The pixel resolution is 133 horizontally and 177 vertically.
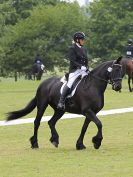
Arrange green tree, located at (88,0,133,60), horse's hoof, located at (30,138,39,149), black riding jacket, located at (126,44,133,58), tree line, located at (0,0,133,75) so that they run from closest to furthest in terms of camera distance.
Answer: horse's hoof, located at (30,138,39,149) → black riding jacket, located at (126,44,133,58) → green tree, located at (88,0,133,60) → tree line, located at (0,0,133,75)

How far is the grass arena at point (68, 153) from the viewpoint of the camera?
1219cm

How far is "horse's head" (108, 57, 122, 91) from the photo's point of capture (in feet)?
51.8

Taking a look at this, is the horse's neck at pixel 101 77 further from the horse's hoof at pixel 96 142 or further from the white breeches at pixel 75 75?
the horse's hoof at pixel 96 142

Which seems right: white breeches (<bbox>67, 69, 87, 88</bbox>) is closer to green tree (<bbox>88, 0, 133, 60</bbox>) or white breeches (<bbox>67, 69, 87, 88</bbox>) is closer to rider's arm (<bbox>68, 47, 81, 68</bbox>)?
rider's arm (<bbox>68, 47, 81, 68</bbox>)

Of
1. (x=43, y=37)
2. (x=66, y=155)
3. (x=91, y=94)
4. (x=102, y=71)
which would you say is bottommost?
(x=43, y=37)

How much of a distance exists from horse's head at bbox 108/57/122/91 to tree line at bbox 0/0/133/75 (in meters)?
56.9

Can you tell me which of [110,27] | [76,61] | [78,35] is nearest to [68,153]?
[76,61]

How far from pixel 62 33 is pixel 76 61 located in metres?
59.0

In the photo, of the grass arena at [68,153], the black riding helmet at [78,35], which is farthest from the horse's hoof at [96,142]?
the black riding helmet at [78,35]

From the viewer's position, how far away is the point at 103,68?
53.6 feet

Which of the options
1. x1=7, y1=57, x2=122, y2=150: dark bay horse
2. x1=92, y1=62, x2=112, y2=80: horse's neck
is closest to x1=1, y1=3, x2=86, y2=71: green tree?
x1=7, y1=57, x2=122, y2=150: dark bay horse

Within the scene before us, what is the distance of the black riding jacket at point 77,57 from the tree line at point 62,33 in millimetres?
56413

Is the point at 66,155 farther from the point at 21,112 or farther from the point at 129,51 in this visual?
the point at 129,51

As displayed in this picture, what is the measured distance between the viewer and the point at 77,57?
16516 mm
